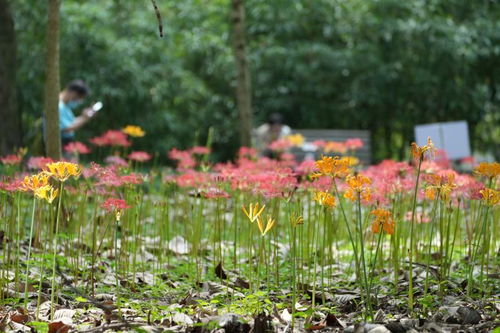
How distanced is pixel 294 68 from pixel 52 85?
7.16 metres

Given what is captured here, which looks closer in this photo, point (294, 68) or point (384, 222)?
point (384, 222)

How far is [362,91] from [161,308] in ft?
28.6

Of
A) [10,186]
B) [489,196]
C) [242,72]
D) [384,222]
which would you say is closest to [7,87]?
[242,72]

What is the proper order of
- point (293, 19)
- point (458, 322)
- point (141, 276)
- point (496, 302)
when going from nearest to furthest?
point (458, 322) < point (496, 302) < point (141, 276) < point (293, 19)

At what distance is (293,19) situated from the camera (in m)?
11.0

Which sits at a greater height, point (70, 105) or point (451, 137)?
point (70, 105)

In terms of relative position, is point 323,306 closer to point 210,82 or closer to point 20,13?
point 20,13

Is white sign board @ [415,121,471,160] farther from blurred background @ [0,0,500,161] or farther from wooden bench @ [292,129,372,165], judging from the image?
blurred background @ [0,0,500,161]

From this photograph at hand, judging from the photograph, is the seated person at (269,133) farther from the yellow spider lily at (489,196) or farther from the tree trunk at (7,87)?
the yellow spider lily at (489,196)

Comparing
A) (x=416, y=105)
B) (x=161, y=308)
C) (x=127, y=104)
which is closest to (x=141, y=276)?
(x=161, y=308)

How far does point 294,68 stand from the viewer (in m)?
10.7

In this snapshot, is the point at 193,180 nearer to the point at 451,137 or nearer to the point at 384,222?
the point at 384,222

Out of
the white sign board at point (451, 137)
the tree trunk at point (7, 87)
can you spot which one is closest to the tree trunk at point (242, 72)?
the white sign board at point (451, 137)

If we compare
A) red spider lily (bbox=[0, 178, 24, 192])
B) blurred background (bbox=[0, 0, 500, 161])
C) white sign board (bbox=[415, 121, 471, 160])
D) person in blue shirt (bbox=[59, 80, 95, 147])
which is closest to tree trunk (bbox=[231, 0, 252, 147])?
person in blue shirt (bbox=[59, 80, 95, 147])
